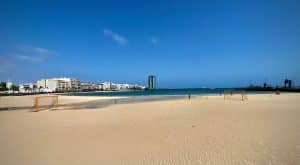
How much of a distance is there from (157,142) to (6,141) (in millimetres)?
5184

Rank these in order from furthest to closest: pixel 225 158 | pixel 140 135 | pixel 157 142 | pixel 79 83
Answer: pixel 79 83
pixel 140 135
pixel 157 142
pixel 225 158

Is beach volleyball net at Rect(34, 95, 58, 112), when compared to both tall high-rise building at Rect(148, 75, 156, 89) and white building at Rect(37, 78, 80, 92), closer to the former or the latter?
white building at Rect(37, 78, 80, 92)

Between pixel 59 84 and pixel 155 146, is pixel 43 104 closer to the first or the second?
pixel 155 146

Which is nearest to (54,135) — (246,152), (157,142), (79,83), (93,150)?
(93,150)

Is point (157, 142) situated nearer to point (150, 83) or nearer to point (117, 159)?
point (117, 159)

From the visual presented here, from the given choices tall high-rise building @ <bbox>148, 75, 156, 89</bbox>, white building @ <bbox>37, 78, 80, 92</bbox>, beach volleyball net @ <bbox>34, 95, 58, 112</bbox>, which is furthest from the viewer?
tall high-rise building @ <bbox>148, 75, 156, 89</bbox>

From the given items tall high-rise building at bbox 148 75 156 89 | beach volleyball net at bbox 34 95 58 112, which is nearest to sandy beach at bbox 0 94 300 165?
beach volleyball net at bbox 34 95 58 112

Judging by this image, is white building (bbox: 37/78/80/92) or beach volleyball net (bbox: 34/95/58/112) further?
white building (bbox: 37/78/80/92)

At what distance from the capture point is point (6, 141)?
5445 millimetres

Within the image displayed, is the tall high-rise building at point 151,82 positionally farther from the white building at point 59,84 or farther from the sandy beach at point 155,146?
the sandy beach at point 155,146

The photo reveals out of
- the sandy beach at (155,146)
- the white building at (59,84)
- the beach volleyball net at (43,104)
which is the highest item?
the white building at (59,84)

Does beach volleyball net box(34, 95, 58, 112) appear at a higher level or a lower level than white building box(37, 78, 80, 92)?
lower

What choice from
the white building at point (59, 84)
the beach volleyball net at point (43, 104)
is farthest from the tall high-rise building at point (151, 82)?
the beach volleyball net at point (43, 104)

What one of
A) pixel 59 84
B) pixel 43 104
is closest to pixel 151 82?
pixel 59 84
